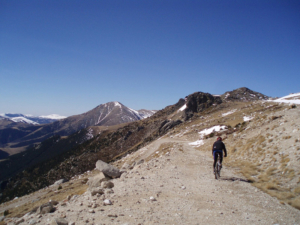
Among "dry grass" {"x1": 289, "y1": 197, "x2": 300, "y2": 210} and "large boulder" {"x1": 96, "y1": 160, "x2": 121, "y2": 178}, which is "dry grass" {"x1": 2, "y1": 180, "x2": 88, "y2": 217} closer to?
"large boulder" {"x1": 96, "y1": 160, "x2": 121, "y2": 178}

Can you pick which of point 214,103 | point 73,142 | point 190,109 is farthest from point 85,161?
point 73,142

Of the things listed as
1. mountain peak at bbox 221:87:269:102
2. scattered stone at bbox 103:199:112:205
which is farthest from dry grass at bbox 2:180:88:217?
mountain peak at bbox 221:87:269:102

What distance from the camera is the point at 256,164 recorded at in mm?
14289

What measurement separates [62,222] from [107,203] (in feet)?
7.45

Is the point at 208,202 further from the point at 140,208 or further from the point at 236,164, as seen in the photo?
the point at 236,164

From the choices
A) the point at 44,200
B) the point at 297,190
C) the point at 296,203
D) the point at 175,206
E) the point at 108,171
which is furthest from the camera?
the point at 44,200

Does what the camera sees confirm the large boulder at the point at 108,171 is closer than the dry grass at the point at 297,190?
No

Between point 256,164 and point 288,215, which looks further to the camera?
point 256,164

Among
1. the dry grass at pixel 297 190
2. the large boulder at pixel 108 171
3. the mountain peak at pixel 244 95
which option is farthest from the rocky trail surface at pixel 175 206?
the mountain peak at pixel 244 95

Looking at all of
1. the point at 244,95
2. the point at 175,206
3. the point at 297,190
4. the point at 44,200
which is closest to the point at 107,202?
the point at 175,206

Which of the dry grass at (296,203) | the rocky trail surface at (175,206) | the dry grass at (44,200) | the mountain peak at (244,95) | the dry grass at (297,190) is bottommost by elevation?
the dry grass at (44,200)

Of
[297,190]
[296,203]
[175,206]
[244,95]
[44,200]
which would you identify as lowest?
[44,200]

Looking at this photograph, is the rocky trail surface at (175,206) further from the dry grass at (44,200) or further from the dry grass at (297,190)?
the dry grass at (44,200)

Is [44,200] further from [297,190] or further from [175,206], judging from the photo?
[297,190]
